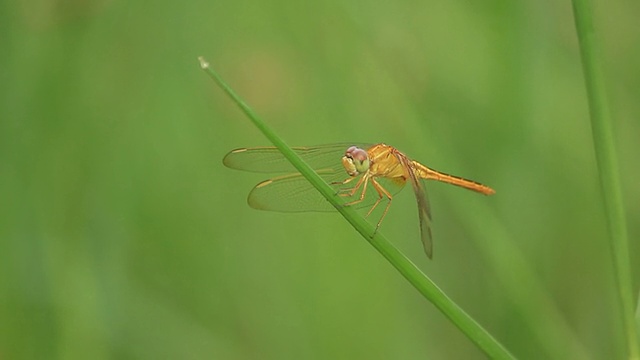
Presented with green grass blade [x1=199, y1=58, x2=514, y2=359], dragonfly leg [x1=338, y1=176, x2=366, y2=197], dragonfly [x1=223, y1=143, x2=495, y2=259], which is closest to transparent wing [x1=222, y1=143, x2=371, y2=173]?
dragonfly [x1=223, y1=143, x2=495, y2=259]

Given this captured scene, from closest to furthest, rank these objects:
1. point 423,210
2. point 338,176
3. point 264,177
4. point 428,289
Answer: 1. point 428,289
2. point 423,210
3. point 338,176
4. point 264,177

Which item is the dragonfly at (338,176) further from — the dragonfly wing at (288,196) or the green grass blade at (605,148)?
the green grass blade at (605,148)

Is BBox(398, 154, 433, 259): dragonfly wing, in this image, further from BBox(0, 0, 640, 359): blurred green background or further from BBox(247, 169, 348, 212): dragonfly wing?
BBox(247, 169, 348, 212): dragonfly wing

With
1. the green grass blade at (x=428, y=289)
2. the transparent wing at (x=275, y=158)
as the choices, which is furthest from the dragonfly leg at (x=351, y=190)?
the green grass blade at (x=428, y=289)

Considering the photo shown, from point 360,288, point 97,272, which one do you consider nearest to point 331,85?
point 360,288

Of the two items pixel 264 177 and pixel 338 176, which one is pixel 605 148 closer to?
pixel 338 176

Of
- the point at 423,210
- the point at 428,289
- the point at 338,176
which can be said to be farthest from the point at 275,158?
the point at 428,289

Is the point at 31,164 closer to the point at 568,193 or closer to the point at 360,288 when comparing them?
the point at 360,288
